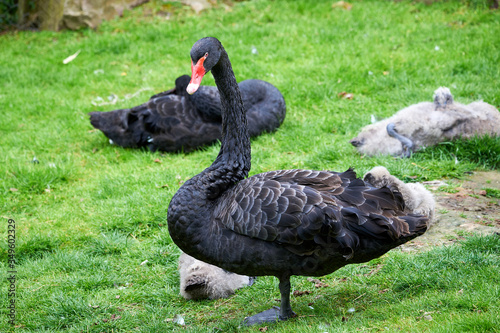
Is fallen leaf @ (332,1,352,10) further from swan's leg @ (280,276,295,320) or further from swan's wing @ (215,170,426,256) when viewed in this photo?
swan's leg @ (280,276,295,320)

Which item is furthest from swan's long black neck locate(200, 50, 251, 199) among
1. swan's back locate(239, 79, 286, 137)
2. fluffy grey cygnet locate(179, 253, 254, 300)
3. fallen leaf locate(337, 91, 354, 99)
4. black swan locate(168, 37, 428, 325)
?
fallen leaf locate(337, 91, 354, 99)

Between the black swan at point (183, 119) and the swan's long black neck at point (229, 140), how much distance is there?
2638 mm

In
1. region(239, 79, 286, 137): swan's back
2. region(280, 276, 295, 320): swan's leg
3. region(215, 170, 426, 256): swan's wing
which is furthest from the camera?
region(239, 79, 286, 137): swan's back

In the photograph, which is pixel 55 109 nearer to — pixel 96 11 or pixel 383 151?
pixel 96 11

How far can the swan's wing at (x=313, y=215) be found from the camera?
9.24 feet

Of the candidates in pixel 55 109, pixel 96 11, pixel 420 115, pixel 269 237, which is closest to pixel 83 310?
pixel 269 237

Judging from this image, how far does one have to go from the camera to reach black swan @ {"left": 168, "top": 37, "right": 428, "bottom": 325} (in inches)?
112

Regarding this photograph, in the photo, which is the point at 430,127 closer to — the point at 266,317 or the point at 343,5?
the point at 266,317

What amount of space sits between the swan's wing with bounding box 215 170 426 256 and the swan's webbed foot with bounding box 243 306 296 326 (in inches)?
19.6

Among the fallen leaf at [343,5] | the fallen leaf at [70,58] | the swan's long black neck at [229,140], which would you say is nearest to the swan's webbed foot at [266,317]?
the swan's long black neck at [229,140]

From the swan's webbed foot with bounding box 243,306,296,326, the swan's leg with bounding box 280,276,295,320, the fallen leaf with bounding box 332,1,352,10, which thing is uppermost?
the fallen leaf with bounding box 332,1,352,10

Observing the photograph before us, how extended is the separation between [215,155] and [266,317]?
2.86 meters

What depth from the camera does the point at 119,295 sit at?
371 centimetres

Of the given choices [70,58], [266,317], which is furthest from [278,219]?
[70,58]
